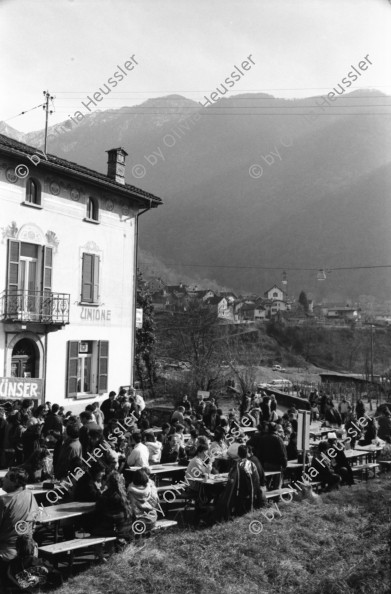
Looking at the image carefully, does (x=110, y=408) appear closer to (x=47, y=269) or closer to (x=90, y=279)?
(x=47, y=269)

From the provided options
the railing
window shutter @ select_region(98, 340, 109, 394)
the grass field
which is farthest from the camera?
window shutter @ select_region(98, 340, 109, 394)

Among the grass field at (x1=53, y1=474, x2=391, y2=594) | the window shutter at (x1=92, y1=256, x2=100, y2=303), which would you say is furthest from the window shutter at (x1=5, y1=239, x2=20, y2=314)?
the grass field at (x1=53, y1=474, x2=391, y2=594)

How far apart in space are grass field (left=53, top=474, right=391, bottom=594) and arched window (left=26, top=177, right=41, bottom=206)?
47.8 feet

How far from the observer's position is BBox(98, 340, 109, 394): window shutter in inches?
925

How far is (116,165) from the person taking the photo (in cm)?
2514

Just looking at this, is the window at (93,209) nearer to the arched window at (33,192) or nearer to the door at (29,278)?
the arched window at (33,192)

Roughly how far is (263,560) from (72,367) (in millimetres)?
14811

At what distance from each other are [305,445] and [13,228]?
1309cm

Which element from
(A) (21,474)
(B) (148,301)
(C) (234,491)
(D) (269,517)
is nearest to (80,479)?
(A) (21,474)

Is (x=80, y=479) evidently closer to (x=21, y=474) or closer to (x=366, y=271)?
(x=21, y=474)

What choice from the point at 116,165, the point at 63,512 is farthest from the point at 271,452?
the point at 116,165

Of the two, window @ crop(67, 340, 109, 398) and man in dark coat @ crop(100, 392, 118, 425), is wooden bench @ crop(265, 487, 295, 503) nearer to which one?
man in dark coat @ crop(100, 392, 118, 425)

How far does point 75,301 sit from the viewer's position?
2216cm

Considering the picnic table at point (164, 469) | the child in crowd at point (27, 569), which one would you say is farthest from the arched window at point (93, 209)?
the child in crowd at point (27, 569)
